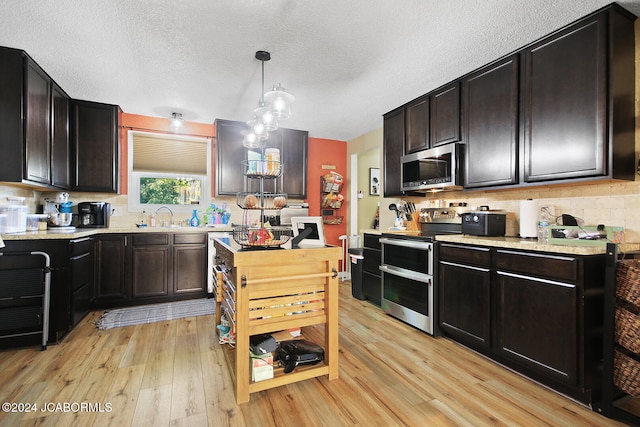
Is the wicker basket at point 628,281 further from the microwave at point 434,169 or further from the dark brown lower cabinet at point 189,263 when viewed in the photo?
the dark brown lower cabinet at point 189,263

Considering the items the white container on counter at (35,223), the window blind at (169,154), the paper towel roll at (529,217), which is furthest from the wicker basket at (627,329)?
the white container on counter at (35,223)

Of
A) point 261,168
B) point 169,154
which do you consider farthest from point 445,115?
point 169,154

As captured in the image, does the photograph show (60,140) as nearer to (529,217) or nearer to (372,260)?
(372,260)

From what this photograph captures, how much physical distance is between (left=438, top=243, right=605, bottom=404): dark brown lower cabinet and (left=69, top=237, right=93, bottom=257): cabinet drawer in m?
3.42

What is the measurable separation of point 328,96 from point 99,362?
3273mm

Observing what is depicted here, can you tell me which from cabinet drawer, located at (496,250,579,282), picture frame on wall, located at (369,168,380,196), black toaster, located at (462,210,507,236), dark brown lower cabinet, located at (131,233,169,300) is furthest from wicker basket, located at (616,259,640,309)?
dark brown lower cabinet, located at (131,233,169,300)

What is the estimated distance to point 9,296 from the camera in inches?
96.0

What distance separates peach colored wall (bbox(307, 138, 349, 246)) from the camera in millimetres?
5227

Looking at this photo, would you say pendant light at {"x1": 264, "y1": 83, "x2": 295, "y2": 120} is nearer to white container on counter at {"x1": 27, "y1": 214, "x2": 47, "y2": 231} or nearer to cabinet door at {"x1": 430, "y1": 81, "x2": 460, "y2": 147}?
cabinet door at {"x1": 430, "y1": 81, "x2": 460, "y2": 147}

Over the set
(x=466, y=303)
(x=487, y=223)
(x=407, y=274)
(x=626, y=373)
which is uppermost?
(x=487, y=223)

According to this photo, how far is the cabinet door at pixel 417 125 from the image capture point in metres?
3.39

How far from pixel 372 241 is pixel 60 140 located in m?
3.81

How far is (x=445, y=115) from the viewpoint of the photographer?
3.14 metres

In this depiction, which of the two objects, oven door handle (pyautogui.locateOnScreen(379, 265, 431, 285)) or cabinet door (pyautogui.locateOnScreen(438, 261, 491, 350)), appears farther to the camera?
oven door handle (pyautogui.locateOnScreen(379, 265, 431, 285))
